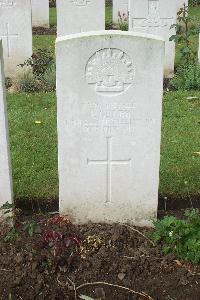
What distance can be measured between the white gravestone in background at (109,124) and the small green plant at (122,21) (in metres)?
9.16

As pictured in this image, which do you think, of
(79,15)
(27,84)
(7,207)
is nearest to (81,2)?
(79,15)

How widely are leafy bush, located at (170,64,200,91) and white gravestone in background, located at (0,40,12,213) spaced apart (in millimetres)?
4620

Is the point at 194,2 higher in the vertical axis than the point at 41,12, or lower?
higher

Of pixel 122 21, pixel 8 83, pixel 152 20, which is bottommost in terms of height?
pixel 8 83

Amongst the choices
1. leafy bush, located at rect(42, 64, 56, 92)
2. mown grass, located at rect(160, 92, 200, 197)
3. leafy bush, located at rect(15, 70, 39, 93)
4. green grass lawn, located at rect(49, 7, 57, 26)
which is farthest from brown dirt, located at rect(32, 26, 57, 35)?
mown grass, located at rect(160, 92, 200, 197)

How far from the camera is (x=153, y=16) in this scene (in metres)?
8.77

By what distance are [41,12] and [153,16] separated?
6133mm

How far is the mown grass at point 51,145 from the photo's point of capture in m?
4.94

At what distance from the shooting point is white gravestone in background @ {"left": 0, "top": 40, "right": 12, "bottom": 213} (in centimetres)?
382

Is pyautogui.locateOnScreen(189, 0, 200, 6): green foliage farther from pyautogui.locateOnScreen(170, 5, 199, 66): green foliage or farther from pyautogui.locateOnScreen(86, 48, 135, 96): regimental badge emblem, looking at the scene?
pyautogui.locateOnScreen(86, 48, 135, 96): regimental badge emblem

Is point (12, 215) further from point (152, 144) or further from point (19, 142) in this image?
point (19, 142)

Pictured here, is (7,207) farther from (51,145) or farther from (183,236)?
(51,145)

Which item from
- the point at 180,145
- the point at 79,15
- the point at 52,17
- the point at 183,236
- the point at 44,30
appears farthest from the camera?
the point at 52,17

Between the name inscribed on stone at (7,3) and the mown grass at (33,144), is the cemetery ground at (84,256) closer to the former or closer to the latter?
the mown grass at (33,144)
